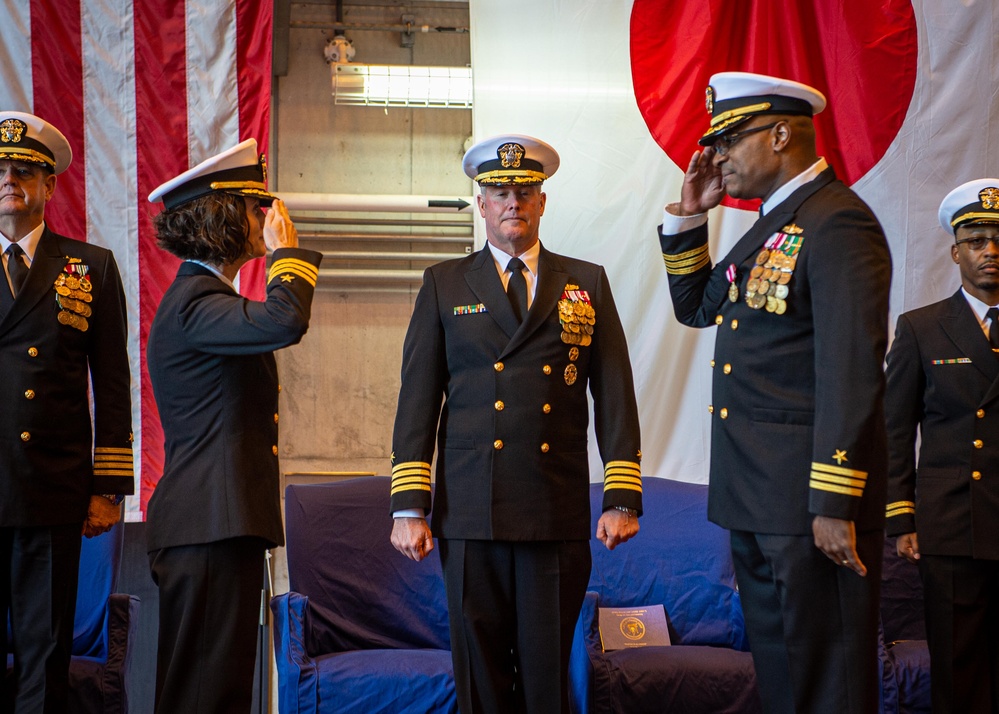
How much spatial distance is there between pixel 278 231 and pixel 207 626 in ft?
3.27

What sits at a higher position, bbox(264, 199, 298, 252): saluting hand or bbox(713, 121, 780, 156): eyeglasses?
bbox(713, 121, 780, 156): eyeglasses

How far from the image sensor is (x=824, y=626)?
7.26ft

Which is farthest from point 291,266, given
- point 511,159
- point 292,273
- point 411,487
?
point 511,159

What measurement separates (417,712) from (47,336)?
1.67 meters

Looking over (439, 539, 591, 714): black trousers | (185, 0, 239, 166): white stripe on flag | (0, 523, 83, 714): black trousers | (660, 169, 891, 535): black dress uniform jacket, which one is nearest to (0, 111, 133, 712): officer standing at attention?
(0, 523, 83, 714): black trousers

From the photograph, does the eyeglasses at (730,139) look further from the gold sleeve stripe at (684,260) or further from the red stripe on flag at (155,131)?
the red stripe on flag at (155,131)

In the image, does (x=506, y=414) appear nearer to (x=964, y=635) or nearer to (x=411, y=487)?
(x=411, y=487)

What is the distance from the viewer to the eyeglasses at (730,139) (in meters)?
2.44

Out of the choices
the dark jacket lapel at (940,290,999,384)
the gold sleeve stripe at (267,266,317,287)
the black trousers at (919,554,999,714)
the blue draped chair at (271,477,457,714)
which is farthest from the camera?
the blue draped chair at (271,477,457,714)

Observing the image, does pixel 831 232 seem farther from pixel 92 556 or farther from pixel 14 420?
pixel 92 556

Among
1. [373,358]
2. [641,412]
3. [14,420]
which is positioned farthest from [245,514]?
[373,358]

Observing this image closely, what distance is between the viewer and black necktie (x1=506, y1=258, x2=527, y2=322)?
9.26 ft

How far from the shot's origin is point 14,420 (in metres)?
2.85

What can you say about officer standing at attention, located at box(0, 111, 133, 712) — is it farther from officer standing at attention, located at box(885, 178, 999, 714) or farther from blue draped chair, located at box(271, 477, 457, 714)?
officer standing at attention, located at box(885, 178, 999, 714)
